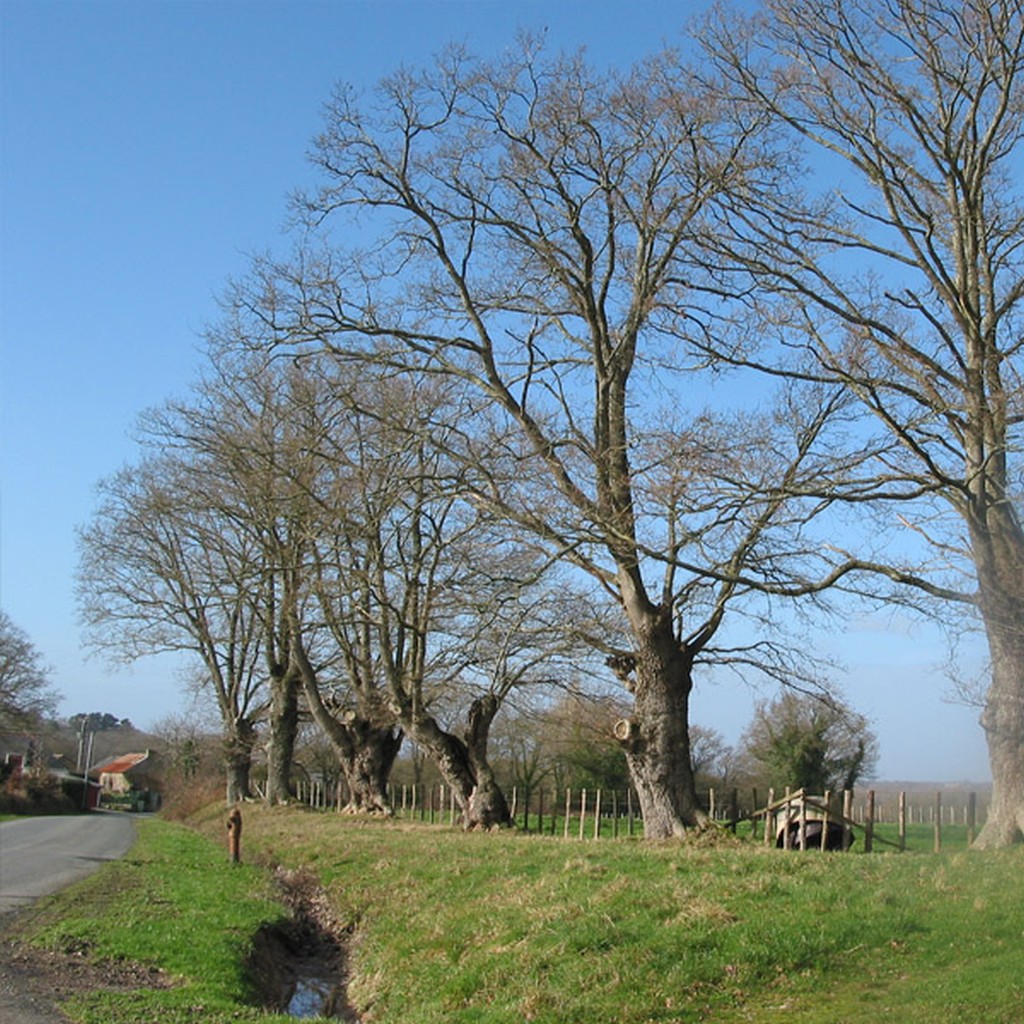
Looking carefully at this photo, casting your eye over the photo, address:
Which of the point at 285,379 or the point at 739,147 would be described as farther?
the point at 285,379

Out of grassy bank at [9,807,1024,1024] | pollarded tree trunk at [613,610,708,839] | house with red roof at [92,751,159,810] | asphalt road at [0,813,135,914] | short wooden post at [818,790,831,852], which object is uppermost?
pollarded tree trunk at [613,610,708,839]

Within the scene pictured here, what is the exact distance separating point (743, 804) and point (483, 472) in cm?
3293

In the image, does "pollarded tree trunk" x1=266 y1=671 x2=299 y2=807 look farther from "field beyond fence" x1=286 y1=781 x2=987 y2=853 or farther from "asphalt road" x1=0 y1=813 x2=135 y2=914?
"asphalt road" x1=0 y1=813 x2=135 y2=914

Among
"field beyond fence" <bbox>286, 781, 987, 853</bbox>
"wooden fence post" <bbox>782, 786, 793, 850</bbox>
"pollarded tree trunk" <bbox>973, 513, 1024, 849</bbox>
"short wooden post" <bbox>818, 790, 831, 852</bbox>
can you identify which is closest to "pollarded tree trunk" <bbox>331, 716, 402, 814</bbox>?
"field beyond fence" <bbox>286, 781, 987, 853</bbox>

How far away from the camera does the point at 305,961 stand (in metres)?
16.0

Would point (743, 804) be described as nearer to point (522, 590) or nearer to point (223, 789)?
point (223, 789)

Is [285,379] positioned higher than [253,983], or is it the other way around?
[285,379]

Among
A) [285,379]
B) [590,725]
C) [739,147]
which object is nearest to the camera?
[739,147]

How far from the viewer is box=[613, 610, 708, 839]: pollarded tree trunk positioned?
62.5ft

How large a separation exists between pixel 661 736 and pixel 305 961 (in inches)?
262

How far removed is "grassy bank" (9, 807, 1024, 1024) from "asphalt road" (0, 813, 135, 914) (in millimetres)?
2209

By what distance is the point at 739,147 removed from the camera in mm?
17562

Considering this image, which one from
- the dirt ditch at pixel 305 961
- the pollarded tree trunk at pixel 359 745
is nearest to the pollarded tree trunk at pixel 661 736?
the dirt ditch at pixel 305 961

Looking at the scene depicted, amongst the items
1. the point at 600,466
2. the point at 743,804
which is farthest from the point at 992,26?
the point at 743,804
